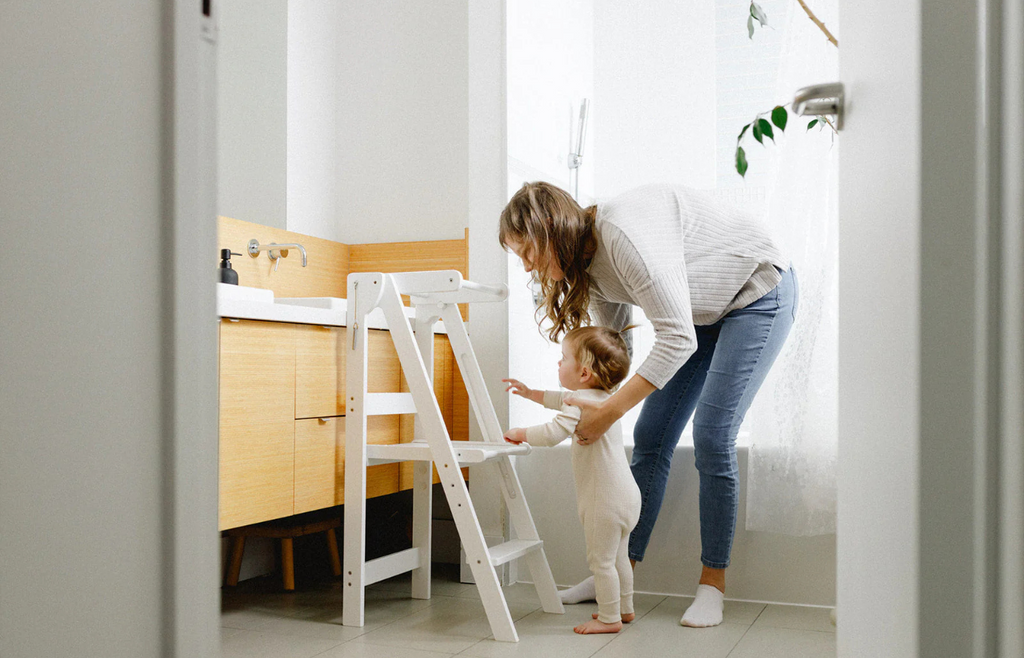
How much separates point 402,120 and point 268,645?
1.76 m

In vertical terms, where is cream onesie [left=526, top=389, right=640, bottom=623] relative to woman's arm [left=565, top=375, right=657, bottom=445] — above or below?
below

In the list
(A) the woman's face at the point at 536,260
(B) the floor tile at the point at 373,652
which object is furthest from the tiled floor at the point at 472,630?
(A) the woman's face at the point at 536,260

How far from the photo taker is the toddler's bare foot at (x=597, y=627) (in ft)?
6.45

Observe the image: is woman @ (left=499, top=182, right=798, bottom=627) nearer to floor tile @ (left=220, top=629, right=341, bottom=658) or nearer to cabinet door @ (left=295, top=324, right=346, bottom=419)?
cabinet door @ (left=295, top=324, right=346, bottom=419)

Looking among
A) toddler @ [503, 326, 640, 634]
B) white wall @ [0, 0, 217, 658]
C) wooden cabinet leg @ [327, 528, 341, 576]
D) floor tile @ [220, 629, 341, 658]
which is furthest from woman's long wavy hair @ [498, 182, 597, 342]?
white wall @ [0, 0, 217, 658]

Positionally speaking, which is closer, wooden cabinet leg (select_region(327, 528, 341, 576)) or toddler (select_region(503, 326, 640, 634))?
toddler (select_region(503, 326, 640, 634))

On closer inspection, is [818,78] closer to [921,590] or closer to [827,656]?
[827,656]

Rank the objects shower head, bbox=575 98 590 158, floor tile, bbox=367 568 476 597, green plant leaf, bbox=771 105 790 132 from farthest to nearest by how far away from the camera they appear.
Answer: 1. shower head, bbox=575 98 590 158
2. floor tile, bbox=367 568 476 597
3. green plant leaf, bbox=771 105 790 132

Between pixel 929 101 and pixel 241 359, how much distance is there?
143 cm

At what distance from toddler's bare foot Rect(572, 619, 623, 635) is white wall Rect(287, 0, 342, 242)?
60.7 inches

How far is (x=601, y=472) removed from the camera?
2035 millimetres

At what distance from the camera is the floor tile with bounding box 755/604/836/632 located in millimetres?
2045

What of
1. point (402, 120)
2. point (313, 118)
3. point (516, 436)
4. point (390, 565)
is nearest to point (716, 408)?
→ point (516, 436)

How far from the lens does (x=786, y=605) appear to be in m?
2.25
